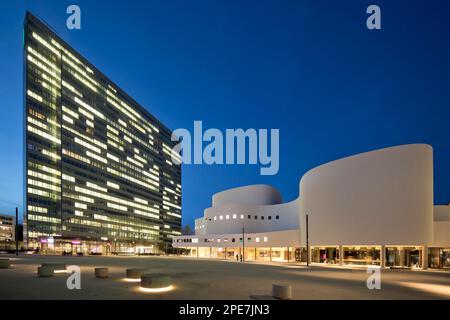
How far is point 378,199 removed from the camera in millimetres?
54062

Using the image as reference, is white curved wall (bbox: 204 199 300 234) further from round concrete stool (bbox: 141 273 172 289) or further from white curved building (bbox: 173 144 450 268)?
round concrete stool (bbox: 141 273 172 289)

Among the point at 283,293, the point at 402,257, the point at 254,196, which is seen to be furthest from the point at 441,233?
the point at 254,196

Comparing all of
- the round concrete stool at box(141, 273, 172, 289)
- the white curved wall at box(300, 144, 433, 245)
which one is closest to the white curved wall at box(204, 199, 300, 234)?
the white curved wall at box(300, 144, 433, 245)

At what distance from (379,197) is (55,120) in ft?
363

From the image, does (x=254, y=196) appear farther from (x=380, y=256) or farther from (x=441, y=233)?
(x=441, y=233)

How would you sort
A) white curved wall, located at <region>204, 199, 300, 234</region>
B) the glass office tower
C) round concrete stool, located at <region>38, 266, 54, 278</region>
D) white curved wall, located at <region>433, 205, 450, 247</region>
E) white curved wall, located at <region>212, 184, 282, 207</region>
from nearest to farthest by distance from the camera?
round concrete stool, located at <region>38, 266, 54, 278</region> → white curved wall, located at <region>433, 205, 450, 247</region> → white curved wall, located at <region>204, 199, 300, 234</region> → white curved wall, located at <region>212, 184, 282, 207</region> → the glass office tower

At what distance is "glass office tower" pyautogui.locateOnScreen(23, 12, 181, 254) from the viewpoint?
11750 centimetres

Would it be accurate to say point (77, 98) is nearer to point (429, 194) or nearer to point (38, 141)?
point (38, 141)

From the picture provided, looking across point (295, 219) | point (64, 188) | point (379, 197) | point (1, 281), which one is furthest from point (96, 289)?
point (64, 188)

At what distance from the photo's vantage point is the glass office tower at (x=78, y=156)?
385 ft

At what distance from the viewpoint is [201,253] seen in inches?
4156

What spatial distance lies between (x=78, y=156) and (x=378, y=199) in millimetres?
113032

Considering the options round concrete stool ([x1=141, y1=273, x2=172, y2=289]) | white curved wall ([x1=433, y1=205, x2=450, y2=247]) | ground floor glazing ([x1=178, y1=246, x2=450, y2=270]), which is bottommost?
ground floor glazing ([x1=178, y1=246, x2=450, y2=270])

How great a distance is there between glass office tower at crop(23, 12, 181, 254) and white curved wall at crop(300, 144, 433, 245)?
8401 cm
